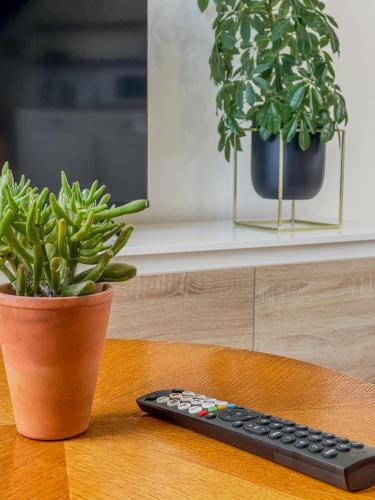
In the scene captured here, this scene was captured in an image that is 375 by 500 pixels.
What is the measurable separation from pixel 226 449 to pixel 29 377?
189 millimetres

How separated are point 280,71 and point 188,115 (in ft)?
1.20

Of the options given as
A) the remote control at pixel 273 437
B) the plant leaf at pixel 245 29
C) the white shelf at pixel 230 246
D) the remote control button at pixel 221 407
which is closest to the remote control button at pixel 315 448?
the remote control at pixel 273 437

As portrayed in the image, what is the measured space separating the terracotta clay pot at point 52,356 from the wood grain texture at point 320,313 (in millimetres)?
1282

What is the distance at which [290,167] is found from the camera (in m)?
2.12

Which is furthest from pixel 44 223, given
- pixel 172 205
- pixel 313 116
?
pixel 172 205

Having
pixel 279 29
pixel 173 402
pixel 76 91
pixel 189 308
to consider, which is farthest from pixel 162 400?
pixel 279 29

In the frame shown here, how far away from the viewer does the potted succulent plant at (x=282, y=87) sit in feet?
6.63

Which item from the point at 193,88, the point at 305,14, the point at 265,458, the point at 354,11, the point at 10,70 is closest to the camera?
the point at 265,458

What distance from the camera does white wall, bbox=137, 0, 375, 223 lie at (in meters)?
→ 2.26

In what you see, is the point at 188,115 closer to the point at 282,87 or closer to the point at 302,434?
the point at 282,87

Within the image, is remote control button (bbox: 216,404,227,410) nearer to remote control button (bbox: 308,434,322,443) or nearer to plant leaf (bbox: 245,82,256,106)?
remote control button (bbox: 308,434,322,443)

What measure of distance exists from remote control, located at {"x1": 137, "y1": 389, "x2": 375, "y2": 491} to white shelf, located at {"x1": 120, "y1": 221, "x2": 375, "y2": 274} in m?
1.02

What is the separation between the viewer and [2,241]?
69 centimetres

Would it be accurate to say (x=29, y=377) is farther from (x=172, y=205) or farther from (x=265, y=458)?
(x=172, y=205)
